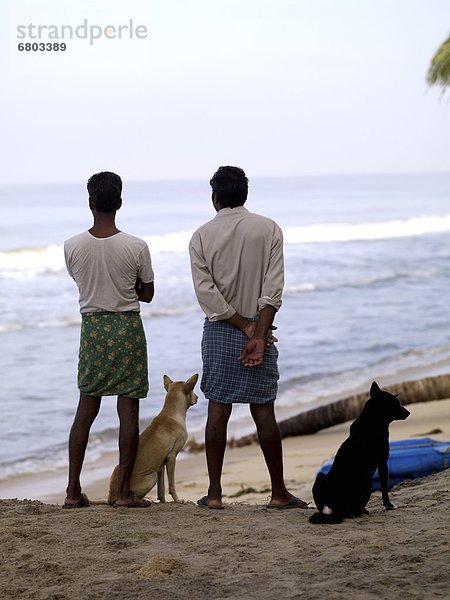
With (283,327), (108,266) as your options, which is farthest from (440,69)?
(108,266)

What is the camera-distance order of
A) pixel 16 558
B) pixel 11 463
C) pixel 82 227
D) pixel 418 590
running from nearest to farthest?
pixel 418 590 → pixel 16 558 → pixel 11 463 → pixel 82 227

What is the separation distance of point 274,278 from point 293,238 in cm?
4008

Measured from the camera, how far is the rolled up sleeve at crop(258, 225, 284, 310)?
527 cm

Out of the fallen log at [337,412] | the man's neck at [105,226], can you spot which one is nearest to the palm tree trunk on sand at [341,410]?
the fallen log at [337,412]

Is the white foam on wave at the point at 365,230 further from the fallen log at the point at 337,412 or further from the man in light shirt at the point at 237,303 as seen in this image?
the man in light shirt at the point at 237,303

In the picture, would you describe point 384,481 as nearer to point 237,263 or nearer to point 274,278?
point 274,278

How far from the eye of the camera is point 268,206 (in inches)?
2960

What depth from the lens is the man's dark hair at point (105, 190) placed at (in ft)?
17.5

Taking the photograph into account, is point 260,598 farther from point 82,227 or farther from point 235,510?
point 82,227

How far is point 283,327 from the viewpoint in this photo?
18.0 m

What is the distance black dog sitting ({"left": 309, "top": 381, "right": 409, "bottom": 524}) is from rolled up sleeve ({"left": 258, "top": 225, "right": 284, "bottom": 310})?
78cm

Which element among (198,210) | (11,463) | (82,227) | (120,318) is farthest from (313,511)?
(198,210)

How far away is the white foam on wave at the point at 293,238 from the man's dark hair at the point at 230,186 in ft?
78.6

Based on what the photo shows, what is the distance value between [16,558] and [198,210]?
6706 centimetres
